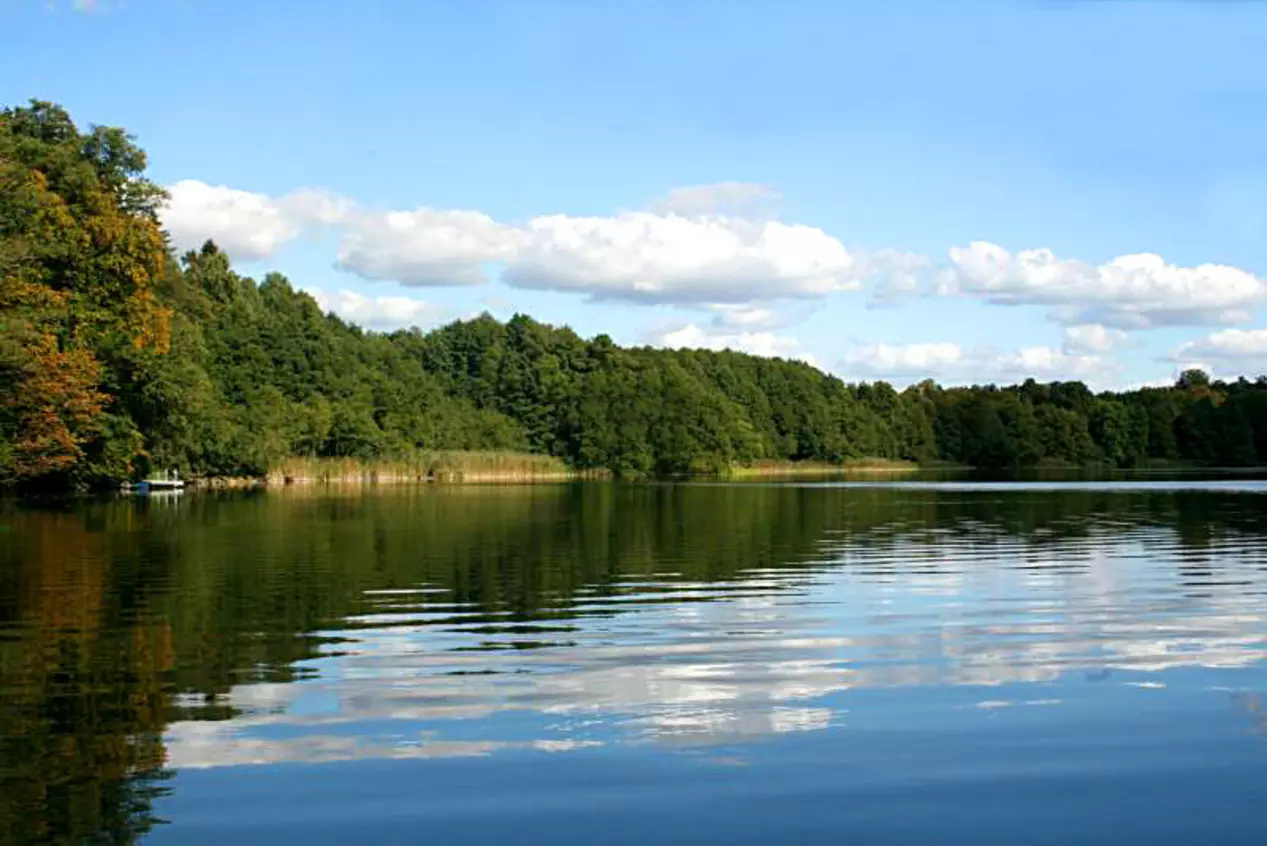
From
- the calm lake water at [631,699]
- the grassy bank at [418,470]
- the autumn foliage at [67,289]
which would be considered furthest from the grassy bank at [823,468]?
the calm lake water at [631,699]

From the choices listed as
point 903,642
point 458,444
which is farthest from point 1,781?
point 458,444

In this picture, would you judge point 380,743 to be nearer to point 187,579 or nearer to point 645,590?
point 645,590

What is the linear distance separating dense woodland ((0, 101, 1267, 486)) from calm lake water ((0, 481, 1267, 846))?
2729 centimetres

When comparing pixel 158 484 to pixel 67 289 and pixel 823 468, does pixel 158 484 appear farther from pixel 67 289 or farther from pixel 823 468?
pixel 823 468

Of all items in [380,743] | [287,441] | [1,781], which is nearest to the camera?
[1,781]

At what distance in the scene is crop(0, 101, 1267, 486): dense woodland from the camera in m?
55.8

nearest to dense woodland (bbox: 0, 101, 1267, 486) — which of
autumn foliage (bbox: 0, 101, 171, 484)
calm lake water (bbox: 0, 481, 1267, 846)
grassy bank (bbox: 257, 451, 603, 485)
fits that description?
autumn foliage (bbox: 0, 101, 171, 484)

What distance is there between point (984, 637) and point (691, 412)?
138 m

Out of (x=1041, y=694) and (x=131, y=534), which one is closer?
(x=1041, y=694)

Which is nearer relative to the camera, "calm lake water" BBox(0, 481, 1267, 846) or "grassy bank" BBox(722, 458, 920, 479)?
"calm lake water" BBox(0, 481, 1267, 846)

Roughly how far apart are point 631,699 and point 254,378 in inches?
4167

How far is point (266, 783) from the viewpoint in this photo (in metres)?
10.1

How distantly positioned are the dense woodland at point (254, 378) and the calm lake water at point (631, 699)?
2729 cm

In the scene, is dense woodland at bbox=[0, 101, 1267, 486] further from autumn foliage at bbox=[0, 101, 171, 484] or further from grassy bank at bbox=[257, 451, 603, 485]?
grassy bank at bbox=[257, 451, 603, 485]
